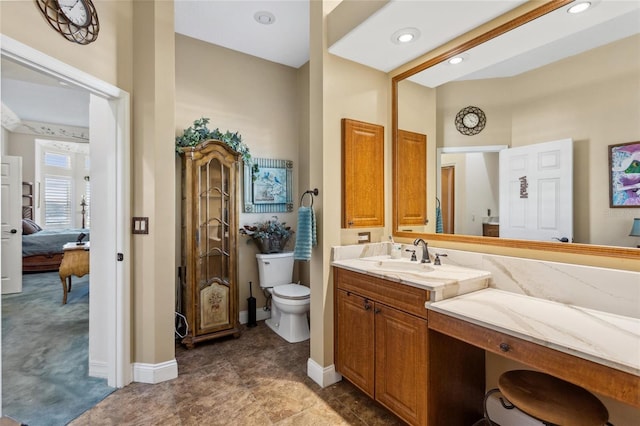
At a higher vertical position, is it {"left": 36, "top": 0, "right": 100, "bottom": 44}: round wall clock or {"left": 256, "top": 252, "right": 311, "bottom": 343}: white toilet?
{"left": 36, "top": 0, "right": 100, "bottom": 44}: round wall clock

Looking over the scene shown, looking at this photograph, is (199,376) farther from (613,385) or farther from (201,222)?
(613,385)

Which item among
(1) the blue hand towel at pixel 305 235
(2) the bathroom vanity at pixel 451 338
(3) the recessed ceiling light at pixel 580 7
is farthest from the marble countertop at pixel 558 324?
(3) the recessed ceiling light at pixel 580 7

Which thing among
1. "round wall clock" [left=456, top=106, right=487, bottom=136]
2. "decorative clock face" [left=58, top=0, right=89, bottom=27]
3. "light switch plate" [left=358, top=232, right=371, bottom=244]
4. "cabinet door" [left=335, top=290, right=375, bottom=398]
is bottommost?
"cabinet door" [left=335, top=290, right=375, bottom=398]

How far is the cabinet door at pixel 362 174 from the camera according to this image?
2262mm

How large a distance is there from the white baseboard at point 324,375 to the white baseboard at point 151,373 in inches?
43.0

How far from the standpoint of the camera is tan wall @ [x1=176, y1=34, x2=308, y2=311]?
10.3 ft

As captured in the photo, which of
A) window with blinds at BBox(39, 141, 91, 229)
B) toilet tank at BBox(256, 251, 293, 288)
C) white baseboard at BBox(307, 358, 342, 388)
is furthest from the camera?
window with blinds at BBox(39, 141, 91, 229)

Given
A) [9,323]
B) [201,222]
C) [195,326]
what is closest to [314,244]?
[201,222]


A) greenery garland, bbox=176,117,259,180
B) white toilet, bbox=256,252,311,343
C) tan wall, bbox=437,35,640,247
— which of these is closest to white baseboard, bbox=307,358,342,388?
white toilet, bbox=256,252,311,343

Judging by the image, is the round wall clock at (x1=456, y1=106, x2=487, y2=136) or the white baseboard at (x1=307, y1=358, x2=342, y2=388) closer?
the round wall clock at (x1=456, y1=106, x2=487, y2=136)

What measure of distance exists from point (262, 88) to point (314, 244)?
2291 millimetres

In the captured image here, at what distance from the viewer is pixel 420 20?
1.79 meters

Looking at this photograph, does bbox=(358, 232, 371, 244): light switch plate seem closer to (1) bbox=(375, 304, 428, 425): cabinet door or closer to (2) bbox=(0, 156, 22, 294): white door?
(1) bbox=(375, 304, 428, 425): cabinet door

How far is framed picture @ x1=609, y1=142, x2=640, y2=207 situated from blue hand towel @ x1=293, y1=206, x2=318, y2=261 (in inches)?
64.4
